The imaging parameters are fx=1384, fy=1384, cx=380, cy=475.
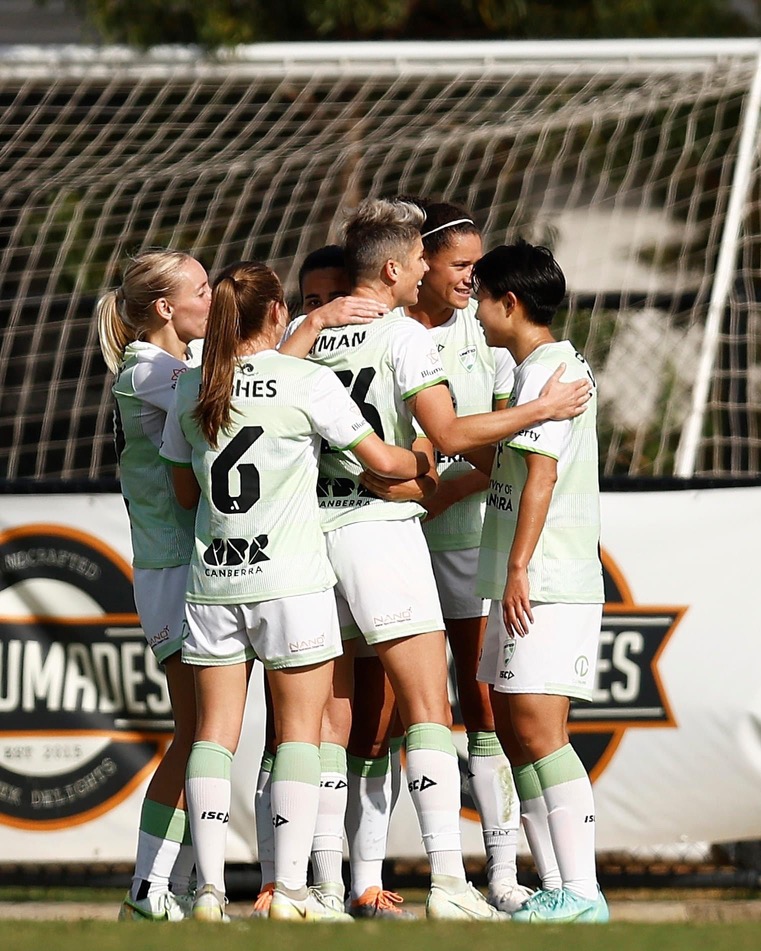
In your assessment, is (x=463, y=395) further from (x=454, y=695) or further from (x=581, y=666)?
(x=454, y=695)

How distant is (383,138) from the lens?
299 inches

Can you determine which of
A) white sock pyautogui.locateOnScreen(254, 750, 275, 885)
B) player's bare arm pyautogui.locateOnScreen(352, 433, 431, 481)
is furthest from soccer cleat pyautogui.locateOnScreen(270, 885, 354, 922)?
player's bare arm pyautogui.locateOnScreen(352, 433, 431, 481)

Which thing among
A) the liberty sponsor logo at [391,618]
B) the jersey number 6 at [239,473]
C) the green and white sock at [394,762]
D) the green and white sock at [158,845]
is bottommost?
the green and white sock at [158,845]

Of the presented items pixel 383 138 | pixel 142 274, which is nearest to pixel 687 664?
pixel 142 274

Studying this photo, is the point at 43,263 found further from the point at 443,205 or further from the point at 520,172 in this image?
the point at 443,205

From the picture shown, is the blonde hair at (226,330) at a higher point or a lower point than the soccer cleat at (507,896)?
higher

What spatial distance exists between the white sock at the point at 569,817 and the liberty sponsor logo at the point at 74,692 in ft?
6.08

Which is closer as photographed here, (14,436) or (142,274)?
(142,274)

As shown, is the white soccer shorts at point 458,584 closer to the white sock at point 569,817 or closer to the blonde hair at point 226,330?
the white sock at point 569,817

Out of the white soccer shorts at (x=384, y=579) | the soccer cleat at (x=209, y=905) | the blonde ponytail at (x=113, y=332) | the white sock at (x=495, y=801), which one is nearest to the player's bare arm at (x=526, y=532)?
the white soccer shorts at (x=384, y=579)

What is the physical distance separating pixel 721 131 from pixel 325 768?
5.19m

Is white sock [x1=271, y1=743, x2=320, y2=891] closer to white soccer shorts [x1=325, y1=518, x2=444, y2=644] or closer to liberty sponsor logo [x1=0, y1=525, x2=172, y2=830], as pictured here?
white soccer shorts [x1=325, y1=518, x2=444, y2=644]

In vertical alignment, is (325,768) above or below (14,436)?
below

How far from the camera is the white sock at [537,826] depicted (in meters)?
3.86
